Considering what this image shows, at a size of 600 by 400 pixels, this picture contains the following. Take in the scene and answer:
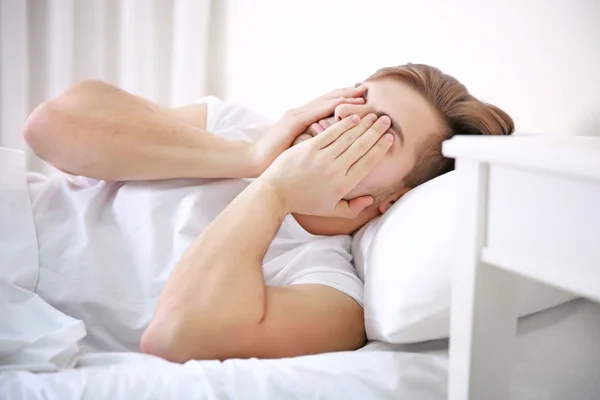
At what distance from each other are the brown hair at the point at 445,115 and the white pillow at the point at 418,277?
20cm

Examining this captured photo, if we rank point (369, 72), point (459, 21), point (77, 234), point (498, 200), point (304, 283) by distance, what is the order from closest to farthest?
1. point (498, 200)
2. point (304, 283)
3. point (77, 234)
4. point (459, 21)
5. point (369, 72)

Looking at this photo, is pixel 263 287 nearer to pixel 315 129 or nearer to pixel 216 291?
pixel 216 291

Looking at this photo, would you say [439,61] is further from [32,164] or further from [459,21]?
[32,164]

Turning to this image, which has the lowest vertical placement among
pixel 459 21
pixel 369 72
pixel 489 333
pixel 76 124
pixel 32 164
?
pixel 32 164

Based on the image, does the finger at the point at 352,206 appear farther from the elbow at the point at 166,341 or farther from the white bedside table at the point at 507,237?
the white bedside table at the point at 507,237

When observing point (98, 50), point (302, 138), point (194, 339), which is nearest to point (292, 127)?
point (302, 138)

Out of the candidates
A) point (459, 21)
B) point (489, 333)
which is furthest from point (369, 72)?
point (489, 333)

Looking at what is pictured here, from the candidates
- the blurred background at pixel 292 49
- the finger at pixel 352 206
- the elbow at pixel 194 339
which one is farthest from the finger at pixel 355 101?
the elbow at pixel 194 339

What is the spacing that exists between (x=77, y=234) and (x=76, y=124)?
0.22 metres

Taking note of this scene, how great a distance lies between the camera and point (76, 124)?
1.17 meters

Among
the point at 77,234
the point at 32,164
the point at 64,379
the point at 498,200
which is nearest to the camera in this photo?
the point at 498,200

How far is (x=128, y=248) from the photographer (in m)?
1.08

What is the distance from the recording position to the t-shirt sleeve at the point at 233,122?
51.2 inches

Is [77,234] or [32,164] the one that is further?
[32,164]
